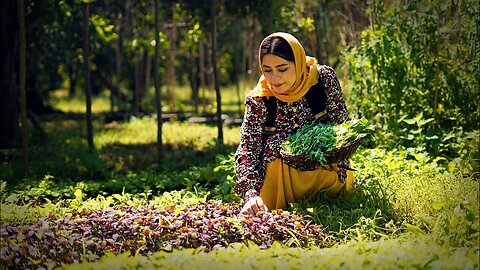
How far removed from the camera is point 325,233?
433 cm

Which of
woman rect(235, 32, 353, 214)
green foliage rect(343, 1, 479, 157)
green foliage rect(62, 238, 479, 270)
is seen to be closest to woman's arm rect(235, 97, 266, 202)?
woman rect(235, 32, 353, 214)

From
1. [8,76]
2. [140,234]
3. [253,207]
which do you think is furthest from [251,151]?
[8,76]

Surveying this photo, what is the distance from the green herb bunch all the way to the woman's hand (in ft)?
1.30

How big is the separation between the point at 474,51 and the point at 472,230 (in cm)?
319

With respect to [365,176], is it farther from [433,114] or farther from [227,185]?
[433,114]

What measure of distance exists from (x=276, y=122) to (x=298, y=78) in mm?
383

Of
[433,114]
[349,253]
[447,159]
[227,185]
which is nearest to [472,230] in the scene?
[349,253]

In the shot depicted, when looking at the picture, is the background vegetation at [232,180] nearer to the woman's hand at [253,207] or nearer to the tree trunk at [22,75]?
the woman's hand at [253,207]

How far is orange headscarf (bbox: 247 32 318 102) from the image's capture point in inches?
188

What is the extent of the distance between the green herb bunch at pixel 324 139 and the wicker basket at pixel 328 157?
0.02 m

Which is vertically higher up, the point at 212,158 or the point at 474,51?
the point at 474,51

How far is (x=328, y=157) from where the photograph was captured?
447cm

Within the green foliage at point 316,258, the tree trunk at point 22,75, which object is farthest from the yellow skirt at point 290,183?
the tree trunk at point 22,75

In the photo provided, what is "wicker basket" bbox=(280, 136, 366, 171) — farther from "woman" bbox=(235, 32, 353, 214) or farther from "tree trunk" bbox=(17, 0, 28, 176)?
"tree trunk" bbox=(17, 0, 28, 176)
